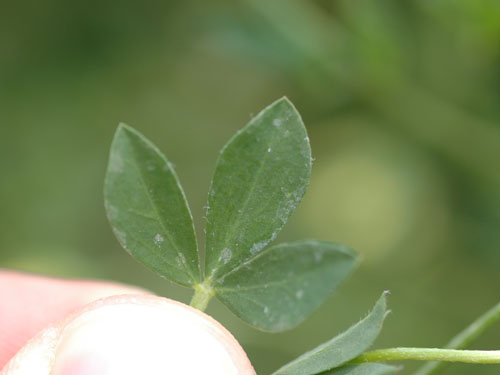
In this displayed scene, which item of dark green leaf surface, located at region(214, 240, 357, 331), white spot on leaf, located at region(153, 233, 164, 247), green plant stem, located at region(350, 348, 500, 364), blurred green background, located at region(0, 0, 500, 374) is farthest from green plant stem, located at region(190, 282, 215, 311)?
blurred green background, located at region(0, 0, 500, 374)

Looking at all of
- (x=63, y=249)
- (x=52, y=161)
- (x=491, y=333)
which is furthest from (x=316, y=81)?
(x=52, y=161)

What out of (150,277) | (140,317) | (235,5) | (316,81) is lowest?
(150,277)

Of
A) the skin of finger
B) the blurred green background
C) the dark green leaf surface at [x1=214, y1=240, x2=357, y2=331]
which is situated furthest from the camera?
the blurred green background

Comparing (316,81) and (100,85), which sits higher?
(316,81)

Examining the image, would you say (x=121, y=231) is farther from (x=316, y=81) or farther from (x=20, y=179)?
(x=20, y=179)

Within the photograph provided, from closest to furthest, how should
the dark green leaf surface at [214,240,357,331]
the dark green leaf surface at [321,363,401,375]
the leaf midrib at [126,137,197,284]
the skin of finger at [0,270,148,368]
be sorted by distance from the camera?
the dark green leaf surface at [321,363,401,375] → the leaf midrib at [126,137,197,284] → the dark green leaf surface at [214,240,357,331] → the skin of finger at [0,270,148,368]

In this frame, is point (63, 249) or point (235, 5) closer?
point (63, 249)

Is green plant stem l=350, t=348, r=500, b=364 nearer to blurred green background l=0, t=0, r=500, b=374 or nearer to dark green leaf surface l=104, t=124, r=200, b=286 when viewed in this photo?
dark green leaf surface l=104, t=124, r=200, b=286
